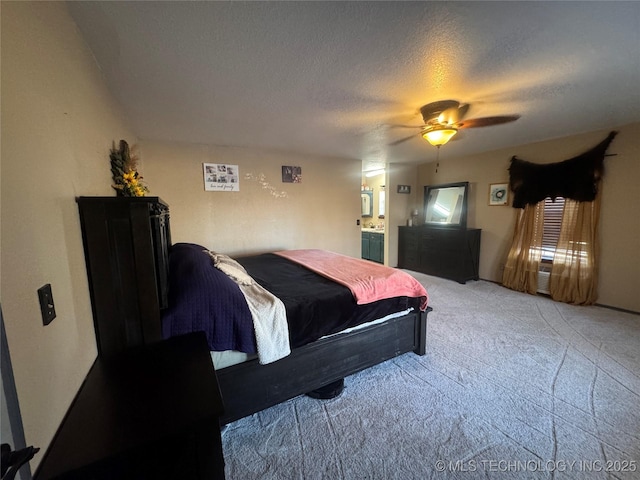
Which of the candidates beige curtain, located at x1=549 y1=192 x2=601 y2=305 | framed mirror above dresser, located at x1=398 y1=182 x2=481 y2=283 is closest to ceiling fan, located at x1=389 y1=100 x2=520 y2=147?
beige curtain, located at x1=549 y1=192 x2=601 y2=305

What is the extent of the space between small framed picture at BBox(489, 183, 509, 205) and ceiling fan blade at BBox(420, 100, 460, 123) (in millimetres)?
2591

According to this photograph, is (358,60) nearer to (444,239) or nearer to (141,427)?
(141,427)

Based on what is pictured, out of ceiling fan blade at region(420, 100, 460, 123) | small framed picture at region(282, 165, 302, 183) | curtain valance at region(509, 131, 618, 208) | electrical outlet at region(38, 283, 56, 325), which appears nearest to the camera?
electrical outlet at region(38, 283, 56, 325)

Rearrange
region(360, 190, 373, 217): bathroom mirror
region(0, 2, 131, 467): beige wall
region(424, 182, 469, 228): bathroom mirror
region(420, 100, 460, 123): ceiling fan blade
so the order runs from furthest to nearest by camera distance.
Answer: region(360, 190, 373, 217): bathroom mirror < region(424, 182, 469, 228): bathroom mirror < region(420, 100, 460, 123): ceiling fan blade < region(0, 2, 131, 467): beige wall

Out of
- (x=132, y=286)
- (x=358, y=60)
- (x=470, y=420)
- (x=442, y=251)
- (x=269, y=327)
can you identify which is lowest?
(x=470, y=420)

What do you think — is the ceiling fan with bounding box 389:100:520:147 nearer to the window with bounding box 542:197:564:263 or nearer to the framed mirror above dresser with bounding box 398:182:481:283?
the window with bounding box 542:197:564:263

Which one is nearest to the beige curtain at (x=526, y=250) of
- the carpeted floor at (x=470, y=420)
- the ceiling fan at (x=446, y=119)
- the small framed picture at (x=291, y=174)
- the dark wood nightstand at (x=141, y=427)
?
the carpeted floor at (x=470, y=420)

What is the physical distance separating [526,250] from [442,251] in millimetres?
1214

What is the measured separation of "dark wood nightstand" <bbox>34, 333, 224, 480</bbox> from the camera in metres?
0.76

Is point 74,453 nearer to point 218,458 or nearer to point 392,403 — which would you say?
point 218,458

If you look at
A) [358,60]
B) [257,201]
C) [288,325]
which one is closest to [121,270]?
[288,325]

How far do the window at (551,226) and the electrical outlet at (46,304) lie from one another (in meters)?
5.03

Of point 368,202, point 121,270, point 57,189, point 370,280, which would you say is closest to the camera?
point 57,189

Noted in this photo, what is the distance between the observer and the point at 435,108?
2.28 m
